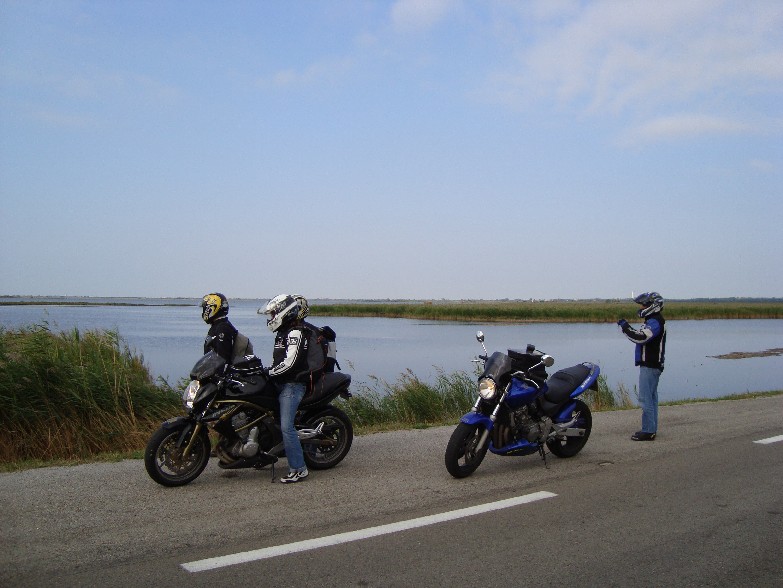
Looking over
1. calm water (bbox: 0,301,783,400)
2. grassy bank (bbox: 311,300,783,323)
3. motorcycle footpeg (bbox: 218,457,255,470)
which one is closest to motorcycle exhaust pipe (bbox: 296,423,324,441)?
motorcycle footpeg (bbox: 218,457,255,470)

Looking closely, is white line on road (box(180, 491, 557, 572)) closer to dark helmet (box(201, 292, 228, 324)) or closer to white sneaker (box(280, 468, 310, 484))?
white sneaker (box(280, 468, 310, 484))

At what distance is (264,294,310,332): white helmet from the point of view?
6.86 meters

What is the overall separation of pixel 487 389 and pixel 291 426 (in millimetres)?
1905

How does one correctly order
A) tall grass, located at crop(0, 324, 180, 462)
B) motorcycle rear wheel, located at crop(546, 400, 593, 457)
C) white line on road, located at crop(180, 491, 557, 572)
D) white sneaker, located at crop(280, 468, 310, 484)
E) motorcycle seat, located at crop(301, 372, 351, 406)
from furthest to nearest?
tall grass, located at crop(0, 324, 180, 462) < motorcycle rear wheel, located at crop(546, 400, 593, 457) < motorcycle seat, located at crop(301, 372, 351, 406) < white sneaker, located at crop(280, 468, 310, 484) < white line on road, located at crop(180, 491, 557, 572)

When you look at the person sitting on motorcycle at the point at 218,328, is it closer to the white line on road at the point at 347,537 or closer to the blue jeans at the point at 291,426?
the blue jeans at the point at 291,426

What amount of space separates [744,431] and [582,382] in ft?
9.99

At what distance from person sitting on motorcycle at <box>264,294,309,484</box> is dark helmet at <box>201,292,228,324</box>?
77cm

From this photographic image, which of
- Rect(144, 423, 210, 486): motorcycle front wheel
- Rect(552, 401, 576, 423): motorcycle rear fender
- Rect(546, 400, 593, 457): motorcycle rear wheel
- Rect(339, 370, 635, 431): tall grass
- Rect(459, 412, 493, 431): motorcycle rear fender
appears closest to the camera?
Rect(144, 423, 210, 486): motorcycle front wheel

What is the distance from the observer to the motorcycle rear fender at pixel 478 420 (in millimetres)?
6879

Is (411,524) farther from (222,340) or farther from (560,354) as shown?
(560,354)

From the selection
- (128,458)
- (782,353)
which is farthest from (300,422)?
(782,353)

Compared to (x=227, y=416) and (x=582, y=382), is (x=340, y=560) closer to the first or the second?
(x=227, y=416)

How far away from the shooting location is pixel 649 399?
29.9 ft

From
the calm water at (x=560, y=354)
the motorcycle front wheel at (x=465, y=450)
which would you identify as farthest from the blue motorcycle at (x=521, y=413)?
the calm water at (x=560, y=354)
